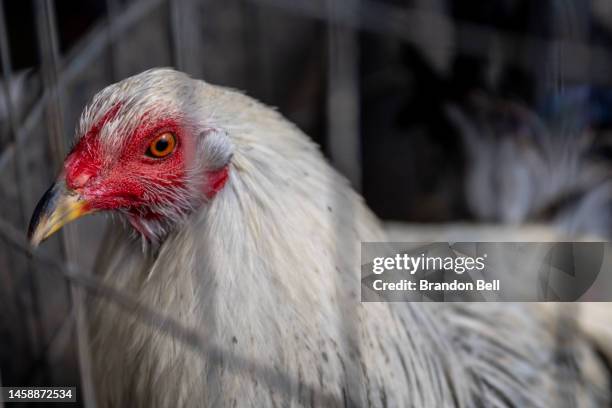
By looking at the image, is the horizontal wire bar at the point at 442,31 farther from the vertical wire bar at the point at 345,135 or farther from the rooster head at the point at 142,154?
the rooster head at the point at 142,154

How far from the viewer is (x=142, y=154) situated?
0.72 metres

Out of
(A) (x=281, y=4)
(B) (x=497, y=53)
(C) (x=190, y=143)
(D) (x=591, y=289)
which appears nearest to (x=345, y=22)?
(A) (x=281, y=4)

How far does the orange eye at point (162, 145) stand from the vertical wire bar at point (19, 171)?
508 mm

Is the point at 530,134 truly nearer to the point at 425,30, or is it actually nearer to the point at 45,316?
the point at 425,30

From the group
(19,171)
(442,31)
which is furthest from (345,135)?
(19,171)

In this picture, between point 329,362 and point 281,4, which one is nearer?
point 329,362

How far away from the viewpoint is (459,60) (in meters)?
2.08

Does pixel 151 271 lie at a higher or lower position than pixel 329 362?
higher

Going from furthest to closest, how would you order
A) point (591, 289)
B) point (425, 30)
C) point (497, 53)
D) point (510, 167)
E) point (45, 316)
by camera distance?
point (425, 30)
point (497, 53)
point (510, 167)
point (45, 316)
point (591, 289)

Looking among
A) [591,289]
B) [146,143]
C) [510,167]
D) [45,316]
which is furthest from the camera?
[510,167]

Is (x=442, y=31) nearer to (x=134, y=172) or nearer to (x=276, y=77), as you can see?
(x=276, y=77)

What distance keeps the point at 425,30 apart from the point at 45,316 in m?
1.57

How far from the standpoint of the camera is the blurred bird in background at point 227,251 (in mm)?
711

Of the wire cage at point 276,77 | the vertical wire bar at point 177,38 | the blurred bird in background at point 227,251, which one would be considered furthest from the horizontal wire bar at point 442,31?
the blurred bird in background at point 227,251
